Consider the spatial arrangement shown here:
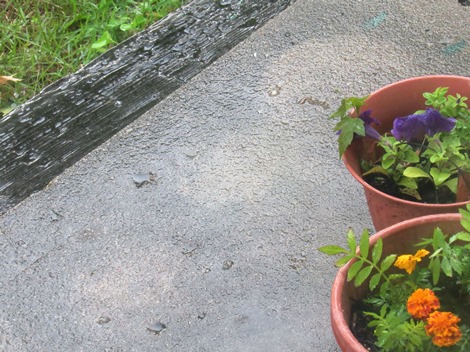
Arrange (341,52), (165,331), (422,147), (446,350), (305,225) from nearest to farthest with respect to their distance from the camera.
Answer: (446,350) → (422,147) → (165,331) → (305,225) → (341,52)

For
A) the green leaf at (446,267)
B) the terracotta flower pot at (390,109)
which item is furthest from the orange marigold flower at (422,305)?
the terracotta flower pot at (390,109)

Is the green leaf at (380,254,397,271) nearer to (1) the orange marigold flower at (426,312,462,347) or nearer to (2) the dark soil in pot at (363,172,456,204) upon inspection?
(1) the orange marigold flower at (426,312,462,347)

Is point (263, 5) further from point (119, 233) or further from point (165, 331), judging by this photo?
point (165, 331)

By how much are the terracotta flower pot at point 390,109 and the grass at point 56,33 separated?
1410 millimetres

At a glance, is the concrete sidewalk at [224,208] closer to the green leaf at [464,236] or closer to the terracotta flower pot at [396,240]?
the terracotta flower pot at [396,240]

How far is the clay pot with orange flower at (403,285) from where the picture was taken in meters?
1.75

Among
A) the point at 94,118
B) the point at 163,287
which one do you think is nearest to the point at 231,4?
the point at 94,118

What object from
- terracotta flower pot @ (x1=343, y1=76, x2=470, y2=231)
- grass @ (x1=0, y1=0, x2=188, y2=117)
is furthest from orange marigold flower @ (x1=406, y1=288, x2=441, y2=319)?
grass @ (x1=0, y1=0, x2=188, y2=117)

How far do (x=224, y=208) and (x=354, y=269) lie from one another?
1029 mm

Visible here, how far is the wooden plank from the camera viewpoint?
301cm

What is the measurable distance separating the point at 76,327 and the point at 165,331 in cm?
31

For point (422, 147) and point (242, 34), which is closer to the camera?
point (422, 147)

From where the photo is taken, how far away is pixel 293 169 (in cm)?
298

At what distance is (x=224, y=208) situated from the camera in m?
2.87
